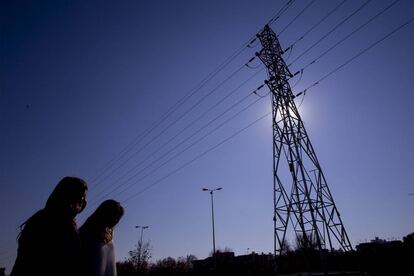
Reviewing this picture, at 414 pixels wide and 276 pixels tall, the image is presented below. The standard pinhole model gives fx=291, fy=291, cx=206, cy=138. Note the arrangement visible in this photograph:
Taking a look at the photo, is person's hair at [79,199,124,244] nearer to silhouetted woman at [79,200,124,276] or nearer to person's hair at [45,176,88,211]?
silhouetted woman at [79,200,124,276]

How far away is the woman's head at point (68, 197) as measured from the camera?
101 inches

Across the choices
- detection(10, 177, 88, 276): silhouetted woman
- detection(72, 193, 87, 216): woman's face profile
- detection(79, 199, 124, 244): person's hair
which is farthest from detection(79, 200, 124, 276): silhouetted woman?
detection(10, 177, 88, 276): silhouetted woman

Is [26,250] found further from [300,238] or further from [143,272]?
[143,272]

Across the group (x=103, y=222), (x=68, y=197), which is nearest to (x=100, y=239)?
(x=103, y=222)

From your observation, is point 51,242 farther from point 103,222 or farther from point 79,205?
point 103,222

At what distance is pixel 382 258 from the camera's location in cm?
2042

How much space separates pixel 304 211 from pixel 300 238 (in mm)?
2636

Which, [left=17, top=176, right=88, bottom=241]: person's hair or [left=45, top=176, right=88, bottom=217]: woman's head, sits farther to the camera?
[left=45, top=176, right=88, bottom=217]: woman's head

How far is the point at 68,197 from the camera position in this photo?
104 inches

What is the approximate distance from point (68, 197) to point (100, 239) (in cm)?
67

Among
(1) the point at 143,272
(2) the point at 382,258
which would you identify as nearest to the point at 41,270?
(2) the point at 382,258

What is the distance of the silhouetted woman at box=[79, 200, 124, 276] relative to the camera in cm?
287

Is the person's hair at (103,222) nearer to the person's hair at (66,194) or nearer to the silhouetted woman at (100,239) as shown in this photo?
the silhouetted woman at (100,239)

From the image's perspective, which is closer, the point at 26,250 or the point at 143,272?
the point at 26,250
